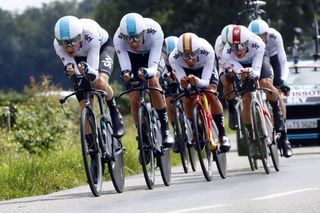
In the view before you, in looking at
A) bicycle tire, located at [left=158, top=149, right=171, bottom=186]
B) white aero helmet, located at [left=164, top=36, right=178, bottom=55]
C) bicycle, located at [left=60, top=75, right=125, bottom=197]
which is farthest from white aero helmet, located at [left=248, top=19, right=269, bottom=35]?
bicycle, located at [left=60, top=75, right=125, bottom=197]

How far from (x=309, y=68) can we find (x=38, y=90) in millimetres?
13411

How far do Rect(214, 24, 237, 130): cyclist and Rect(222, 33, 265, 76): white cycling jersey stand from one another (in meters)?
0.11

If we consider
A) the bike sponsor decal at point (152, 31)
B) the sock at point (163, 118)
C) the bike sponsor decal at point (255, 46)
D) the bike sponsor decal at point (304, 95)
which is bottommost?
the bike sponsor decal at point (304, 95)

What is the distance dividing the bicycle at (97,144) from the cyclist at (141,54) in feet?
2.13

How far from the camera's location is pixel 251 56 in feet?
56.6

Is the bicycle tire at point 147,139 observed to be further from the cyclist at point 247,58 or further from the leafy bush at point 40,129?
the leafy bush at point 40,129

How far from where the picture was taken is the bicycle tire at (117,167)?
1481 centimetres

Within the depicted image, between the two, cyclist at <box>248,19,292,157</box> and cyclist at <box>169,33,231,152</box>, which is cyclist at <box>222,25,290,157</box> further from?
cyclist at <box>248,19,292,157</box>

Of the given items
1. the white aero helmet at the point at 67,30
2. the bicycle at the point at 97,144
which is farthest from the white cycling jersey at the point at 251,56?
the white aero helmet at the point at 67,30

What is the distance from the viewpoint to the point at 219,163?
54.8 ft

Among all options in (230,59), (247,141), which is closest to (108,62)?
(230,59)

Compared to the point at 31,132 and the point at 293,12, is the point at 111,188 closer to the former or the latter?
the point at 31,132

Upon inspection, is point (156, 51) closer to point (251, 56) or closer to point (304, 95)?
point (251, 56)

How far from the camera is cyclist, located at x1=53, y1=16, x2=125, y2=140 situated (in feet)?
47.3
